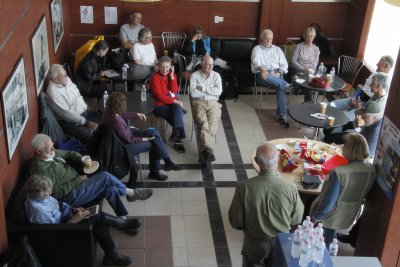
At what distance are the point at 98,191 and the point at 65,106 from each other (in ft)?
5.83

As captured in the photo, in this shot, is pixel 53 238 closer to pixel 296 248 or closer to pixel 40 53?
pixel 296 248

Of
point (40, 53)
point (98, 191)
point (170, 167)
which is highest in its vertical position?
point (40, 53)

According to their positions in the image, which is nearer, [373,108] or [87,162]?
[87,162]

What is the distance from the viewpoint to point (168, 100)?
7.71 meters

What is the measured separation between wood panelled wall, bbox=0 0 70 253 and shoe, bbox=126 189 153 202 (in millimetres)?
1299

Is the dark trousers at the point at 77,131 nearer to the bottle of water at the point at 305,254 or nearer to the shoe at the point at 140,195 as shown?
the shoe at the point at 140,195

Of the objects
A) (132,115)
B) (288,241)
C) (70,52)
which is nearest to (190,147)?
(132,115)

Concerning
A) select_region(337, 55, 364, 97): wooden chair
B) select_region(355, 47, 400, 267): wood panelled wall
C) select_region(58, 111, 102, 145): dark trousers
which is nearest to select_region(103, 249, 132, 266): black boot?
select_region(58, 111, 102, 145): dark trousers

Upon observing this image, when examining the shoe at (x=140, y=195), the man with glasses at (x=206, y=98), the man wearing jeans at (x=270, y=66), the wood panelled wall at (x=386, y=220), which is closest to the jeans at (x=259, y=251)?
the wood panelled wall at (x=386, y=220)

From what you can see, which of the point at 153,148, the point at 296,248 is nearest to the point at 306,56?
the point at 153,148

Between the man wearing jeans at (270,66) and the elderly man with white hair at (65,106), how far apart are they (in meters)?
3.25

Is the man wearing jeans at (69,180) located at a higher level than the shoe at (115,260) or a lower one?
higher

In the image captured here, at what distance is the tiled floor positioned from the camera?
576cm

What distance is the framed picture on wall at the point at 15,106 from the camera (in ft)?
16.9
